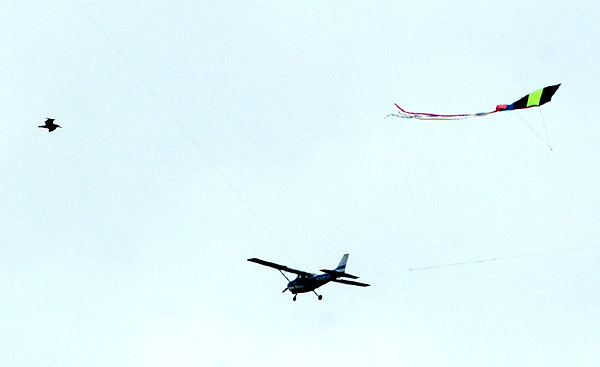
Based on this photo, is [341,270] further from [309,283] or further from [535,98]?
[535,98]

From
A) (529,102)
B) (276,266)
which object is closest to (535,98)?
(529,102)

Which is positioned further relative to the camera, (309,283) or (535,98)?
(309,283)

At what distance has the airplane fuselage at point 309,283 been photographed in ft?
318

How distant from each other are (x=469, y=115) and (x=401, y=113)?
22.2 ft

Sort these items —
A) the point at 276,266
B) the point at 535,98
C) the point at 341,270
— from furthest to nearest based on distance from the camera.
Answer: the point at 341,270, the point at 276,266, the point at 535,98

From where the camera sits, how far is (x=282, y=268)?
311 ft

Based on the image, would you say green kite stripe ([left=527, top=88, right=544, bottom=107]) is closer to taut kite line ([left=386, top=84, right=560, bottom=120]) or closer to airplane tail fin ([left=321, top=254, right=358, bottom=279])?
taut kite line ([left=386, top=84, right=560, bottom=120])

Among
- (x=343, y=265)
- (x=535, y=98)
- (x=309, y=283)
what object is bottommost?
(x=309, y=283)

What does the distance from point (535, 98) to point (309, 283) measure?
34.8m

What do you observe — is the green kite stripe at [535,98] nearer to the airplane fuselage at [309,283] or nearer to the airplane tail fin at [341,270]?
the airplane tail fin at [341,270]

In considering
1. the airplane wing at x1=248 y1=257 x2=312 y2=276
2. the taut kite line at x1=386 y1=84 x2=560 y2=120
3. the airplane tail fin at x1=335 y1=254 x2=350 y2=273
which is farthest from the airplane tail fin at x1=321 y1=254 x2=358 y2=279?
the taut kite line at x1=386 y1=84 x2=560 y2=120

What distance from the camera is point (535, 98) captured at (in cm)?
7194

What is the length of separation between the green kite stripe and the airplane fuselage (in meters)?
31.7

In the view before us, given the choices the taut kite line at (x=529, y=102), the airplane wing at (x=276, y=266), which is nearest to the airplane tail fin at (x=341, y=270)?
the airplane wing at (x=276, y=266)
